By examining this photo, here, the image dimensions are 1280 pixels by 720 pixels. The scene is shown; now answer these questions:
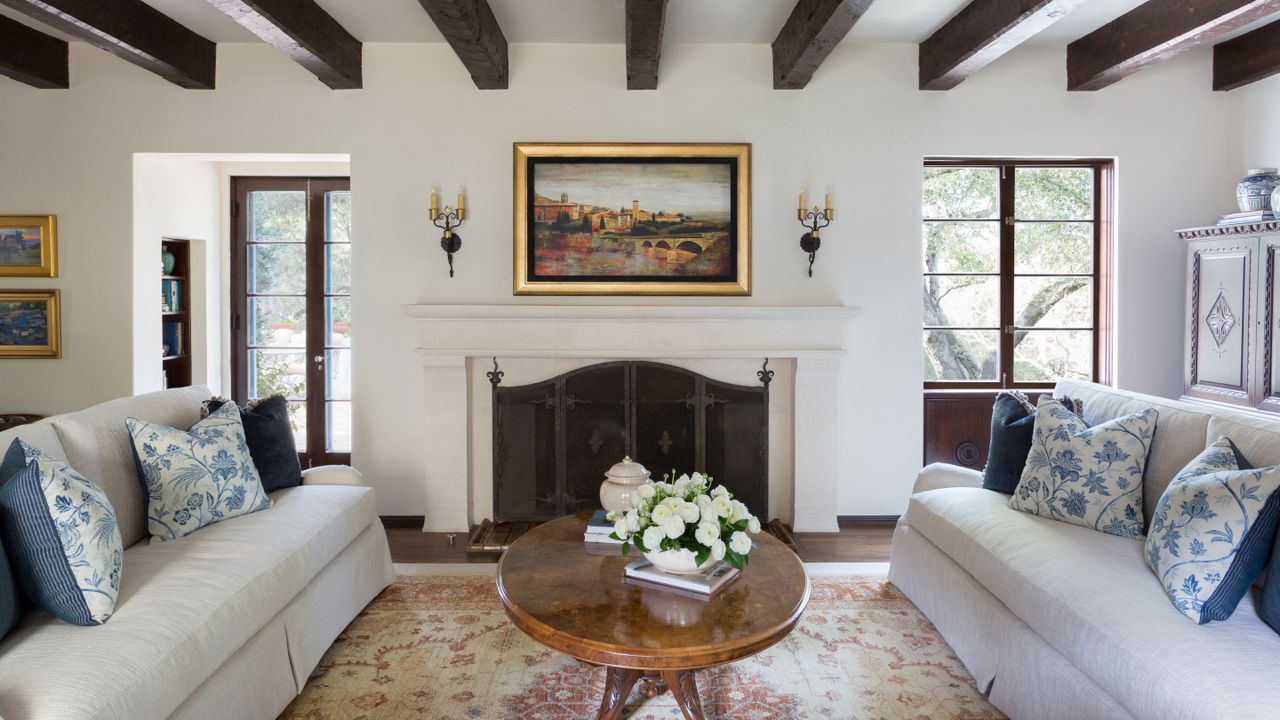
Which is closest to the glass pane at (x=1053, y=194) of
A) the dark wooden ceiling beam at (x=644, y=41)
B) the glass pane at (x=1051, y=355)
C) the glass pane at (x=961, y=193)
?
the glass pane at (x=961, y=193)

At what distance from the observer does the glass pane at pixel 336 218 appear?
4578 millimetres

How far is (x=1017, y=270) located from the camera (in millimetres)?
4105

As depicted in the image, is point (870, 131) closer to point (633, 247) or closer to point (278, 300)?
point (633, 247)

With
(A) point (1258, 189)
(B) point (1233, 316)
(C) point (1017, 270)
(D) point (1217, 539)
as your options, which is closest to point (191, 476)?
(D) point (1217, 539)

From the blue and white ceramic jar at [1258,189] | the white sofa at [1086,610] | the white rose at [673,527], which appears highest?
the blue and white ceramic jar at [1258,189]

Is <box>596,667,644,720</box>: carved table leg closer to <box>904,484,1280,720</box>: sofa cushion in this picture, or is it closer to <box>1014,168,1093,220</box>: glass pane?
<box>904,484,1280,720</box>: sofa cushion

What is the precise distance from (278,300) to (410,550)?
213 centimetres

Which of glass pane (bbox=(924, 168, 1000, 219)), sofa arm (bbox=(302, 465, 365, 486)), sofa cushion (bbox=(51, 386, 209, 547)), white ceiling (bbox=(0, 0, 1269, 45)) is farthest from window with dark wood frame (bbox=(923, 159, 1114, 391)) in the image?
sofa cushion (bbox=(51, 386, 209, 547))

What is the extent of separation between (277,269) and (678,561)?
385 centimetres

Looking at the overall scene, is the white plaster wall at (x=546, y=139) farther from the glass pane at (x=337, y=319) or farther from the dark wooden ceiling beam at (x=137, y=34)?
the glass pane at (x=337, y=319)

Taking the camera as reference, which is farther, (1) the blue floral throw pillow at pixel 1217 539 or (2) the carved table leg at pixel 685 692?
(2) the carved table leg at pixel 685 692

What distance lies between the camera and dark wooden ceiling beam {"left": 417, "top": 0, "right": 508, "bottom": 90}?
287 centimetres

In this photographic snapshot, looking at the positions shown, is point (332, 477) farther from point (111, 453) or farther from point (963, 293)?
point (963, 293)

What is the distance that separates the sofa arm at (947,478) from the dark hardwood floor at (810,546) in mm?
596
